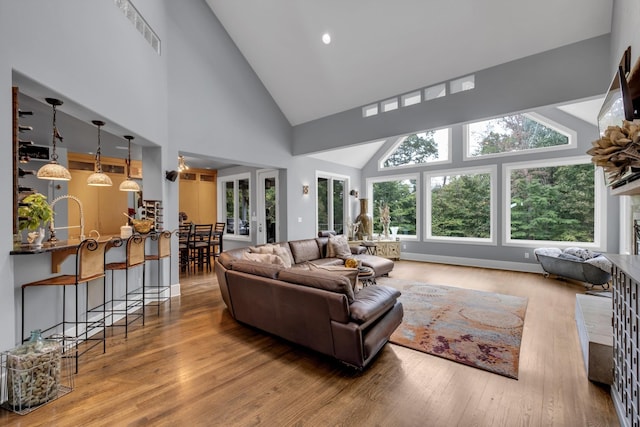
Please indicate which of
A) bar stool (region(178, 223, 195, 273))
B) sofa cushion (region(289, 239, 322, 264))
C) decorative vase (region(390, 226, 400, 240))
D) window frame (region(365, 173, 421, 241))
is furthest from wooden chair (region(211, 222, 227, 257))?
decorative vase (region(390, 226, 400, 240))

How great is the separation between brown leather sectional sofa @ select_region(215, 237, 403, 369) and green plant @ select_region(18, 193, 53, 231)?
174 cm

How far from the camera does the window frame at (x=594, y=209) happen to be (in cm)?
529

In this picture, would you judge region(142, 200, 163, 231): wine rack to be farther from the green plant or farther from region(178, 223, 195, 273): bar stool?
region(178, 223, 195, 273): bar stool

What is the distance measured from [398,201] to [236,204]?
494 centimetres

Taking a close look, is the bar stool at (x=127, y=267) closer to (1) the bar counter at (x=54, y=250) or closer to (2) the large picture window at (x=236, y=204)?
(1) the bar counter at (x=54, y=250)

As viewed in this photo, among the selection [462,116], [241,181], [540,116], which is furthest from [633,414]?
[241,181]

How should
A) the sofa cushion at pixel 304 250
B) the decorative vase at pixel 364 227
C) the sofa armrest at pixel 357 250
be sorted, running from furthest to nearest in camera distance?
the decorative vase at pixel 364 227
the sofa armrest at pixel 357 250
the sofa cushion at pixel 304 250

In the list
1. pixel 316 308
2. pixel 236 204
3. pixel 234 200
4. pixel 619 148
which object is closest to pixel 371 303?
pixel 316 308

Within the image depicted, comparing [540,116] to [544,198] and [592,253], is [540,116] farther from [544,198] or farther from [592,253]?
[592,253]

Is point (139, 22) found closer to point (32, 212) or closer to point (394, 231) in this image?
point (32, 212)

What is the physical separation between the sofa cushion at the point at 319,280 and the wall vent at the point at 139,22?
3.82m

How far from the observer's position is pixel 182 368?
246 centimetres

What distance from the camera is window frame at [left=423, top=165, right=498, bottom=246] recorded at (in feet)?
21.3

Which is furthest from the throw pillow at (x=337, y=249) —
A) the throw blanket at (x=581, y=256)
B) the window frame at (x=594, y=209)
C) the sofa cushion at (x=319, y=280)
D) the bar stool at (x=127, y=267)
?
the throw blanket at (x=581, y=256)
